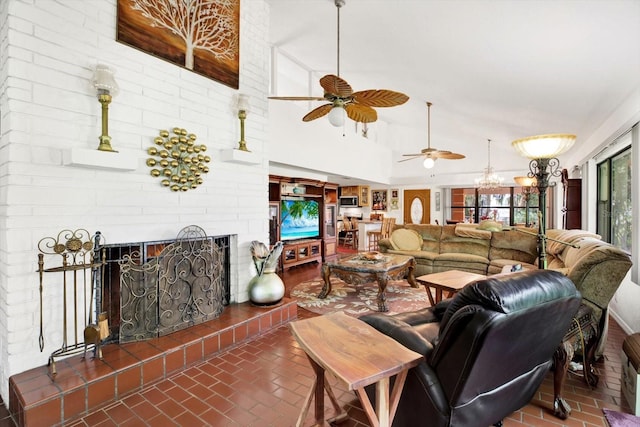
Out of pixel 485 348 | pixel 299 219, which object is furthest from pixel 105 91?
pixel 299 219

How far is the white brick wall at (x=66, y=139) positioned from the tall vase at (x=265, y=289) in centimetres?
85

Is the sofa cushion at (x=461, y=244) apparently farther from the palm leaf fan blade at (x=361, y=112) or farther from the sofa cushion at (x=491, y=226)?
the sofa cushion at (x=491, y=226)

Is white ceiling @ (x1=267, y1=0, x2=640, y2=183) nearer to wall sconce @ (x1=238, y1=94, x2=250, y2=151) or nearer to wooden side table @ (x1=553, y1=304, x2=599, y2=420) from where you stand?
wall sconce @ (x1=238, y1=94, x2=250, y2=151)

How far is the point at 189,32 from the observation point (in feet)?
9.50

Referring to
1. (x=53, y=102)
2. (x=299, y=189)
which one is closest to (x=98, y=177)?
(x=53, y=102)

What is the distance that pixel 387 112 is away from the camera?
7.59 meters

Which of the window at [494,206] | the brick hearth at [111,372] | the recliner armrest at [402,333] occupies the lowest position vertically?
the brick hearth at [111,372]

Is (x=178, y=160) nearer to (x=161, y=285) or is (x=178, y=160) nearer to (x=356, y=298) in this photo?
(x=161, y=285)

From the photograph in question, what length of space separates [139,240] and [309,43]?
138 inches

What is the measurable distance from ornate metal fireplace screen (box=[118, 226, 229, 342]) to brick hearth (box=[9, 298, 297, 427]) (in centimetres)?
11

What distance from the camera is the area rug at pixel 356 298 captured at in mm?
3943

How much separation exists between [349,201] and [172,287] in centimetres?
909

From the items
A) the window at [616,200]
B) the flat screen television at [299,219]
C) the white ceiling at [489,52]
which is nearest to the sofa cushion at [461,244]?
the window at [616,200]

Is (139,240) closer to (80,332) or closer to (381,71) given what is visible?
(80,332)
